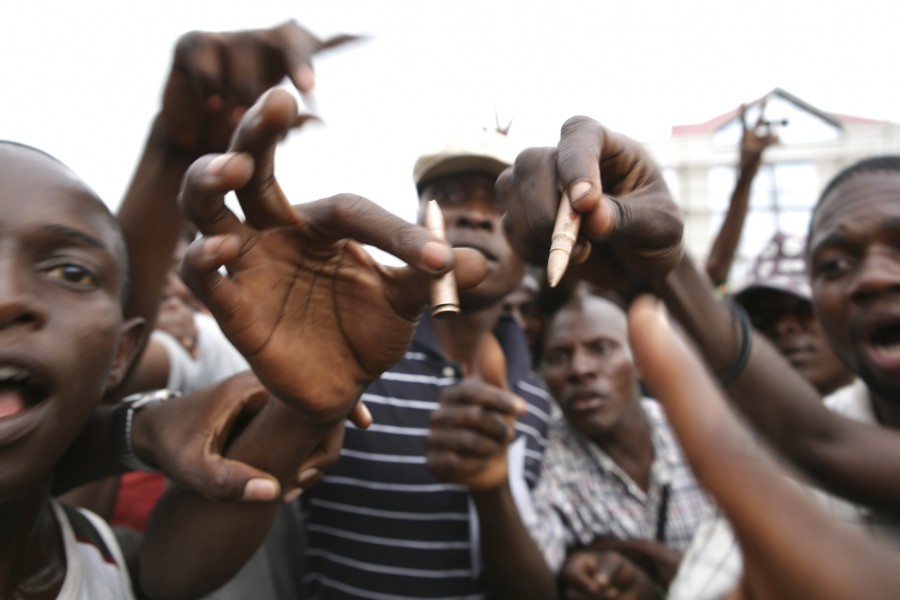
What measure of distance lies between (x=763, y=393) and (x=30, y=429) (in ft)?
5.22

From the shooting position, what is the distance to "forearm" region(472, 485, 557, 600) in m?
1.82

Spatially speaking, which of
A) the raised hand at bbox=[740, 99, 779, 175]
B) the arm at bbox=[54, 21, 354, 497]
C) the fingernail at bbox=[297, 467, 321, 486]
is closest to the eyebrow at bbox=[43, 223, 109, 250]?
the arm at bbox=[54, 21, 354, 497]

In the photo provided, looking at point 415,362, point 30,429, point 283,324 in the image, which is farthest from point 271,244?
point 415,362

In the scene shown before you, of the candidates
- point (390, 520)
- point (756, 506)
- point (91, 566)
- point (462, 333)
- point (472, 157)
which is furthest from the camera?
point (462, 333)

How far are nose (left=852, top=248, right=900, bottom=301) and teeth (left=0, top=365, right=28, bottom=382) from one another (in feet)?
5.85

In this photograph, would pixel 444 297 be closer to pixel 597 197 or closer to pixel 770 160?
pixel 597 197

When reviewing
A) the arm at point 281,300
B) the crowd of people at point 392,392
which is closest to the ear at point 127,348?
the crowd of people at point 392,392

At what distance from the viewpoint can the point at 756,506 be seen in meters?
0.80

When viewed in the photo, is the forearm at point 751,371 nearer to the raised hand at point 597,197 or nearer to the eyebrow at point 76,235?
the raised hand at point 597,197

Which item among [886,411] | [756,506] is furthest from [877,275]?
[756,506]

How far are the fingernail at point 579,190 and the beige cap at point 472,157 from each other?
118 cm

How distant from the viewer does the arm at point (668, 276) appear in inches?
44.8

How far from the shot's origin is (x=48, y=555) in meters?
1.41

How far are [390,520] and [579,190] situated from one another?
127cm
